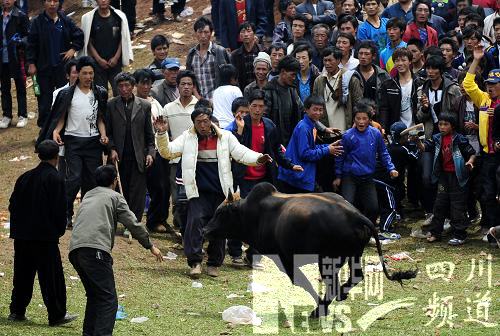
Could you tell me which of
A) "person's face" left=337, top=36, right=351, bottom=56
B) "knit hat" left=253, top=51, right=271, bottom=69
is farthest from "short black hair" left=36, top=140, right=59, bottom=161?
"person's face" left=337, top=36, right=351, bottom=56

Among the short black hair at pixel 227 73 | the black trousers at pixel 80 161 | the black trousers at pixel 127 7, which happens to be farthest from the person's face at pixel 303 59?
the black trousers at pixel 127 7

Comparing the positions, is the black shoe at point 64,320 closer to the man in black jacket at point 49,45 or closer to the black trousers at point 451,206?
the black trousers at point 451,206

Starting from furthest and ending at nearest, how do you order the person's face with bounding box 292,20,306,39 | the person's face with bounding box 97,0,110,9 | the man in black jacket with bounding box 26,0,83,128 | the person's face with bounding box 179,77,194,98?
the man in black jacket with bounding box 26,0,83,128 < the person's face with bounding box 97,0,110,9 < the person's face with bounding box 292,20,306,39 < the person's face with bounding box 179,77,194,98

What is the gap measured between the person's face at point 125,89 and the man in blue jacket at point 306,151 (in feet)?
7.31

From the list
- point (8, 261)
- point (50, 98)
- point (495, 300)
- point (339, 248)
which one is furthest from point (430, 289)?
point (50, 98)

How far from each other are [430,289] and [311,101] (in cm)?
293

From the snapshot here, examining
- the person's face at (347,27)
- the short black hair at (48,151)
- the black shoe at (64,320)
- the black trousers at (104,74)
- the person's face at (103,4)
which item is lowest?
the black shoe at (64,320)

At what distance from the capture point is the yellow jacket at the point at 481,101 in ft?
50.0

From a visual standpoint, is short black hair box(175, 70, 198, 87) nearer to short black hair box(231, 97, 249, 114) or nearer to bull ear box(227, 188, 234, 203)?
short black hair box(231, 97, 249, 114)

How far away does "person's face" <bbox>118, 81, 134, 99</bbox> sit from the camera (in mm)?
15500

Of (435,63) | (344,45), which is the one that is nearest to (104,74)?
(344,45)

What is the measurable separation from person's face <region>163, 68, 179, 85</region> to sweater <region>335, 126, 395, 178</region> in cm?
278

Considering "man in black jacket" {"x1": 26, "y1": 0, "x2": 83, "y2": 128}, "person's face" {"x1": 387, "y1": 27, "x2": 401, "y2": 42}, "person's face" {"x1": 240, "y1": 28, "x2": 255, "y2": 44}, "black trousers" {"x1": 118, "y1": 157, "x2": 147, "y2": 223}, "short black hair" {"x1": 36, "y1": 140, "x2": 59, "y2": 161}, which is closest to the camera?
"short black hair" {"x1": 36, "y1": 140, "x2": 59, "y2": 161}

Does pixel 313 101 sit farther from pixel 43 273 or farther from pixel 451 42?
pixel 43 273
